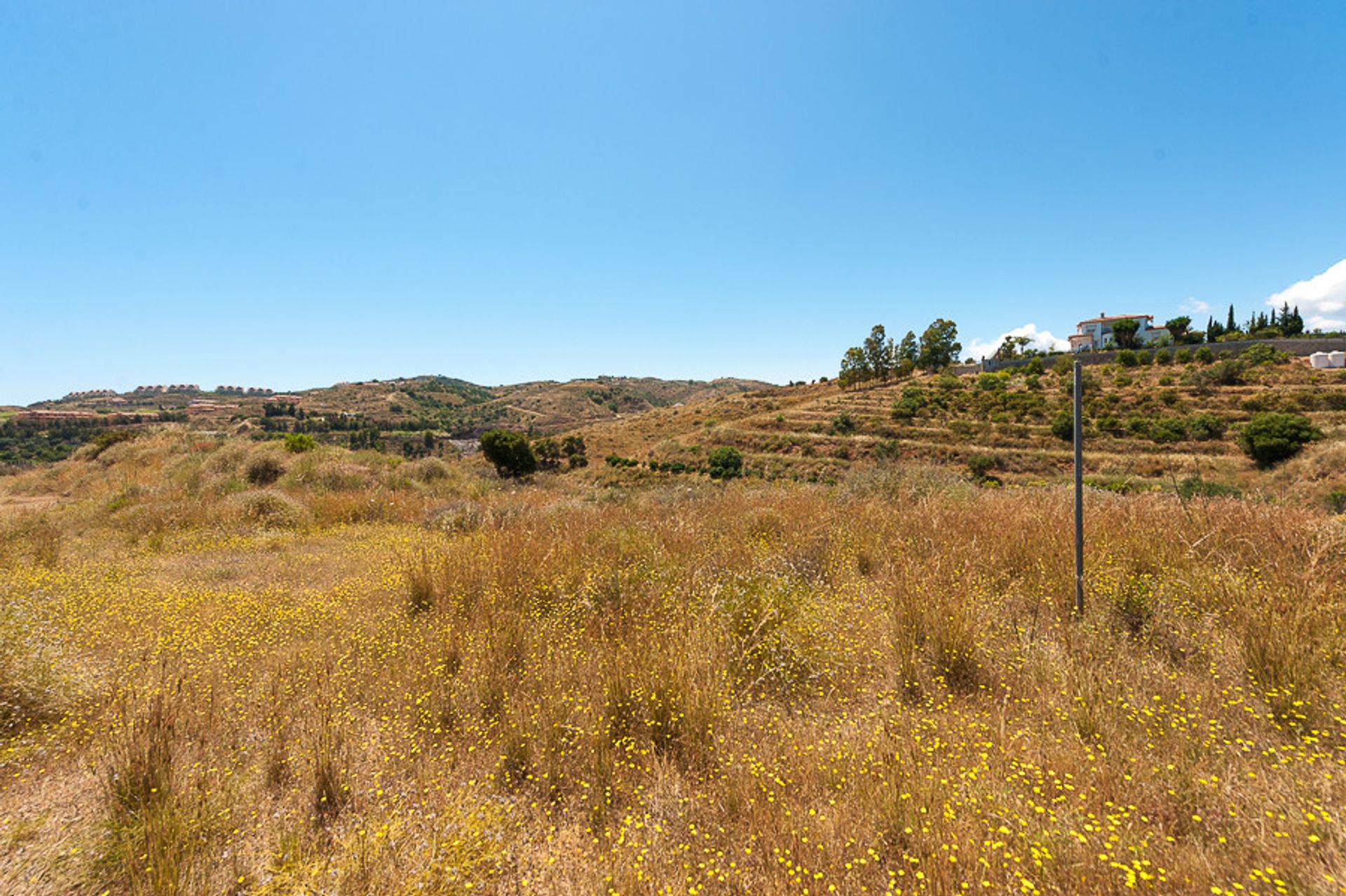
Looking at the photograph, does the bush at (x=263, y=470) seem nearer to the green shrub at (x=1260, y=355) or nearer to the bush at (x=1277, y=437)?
the bush at (x=1277, y=437)

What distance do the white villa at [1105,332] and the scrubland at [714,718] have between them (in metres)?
81.1

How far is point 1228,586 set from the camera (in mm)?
3518

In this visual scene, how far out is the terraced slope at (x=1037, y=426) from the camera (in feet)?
103

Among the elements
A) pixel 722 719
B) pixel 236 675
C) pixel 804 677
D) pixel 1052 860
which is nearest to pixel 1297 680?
pixel 1052 860

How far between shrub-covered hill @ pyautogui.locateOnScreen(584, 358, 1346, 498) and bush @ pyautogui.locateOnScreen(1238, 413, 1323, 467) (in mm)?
577

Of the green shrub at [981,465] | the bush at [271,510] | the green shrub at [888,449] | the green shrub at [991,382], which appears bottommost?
the green shrub at [981,465]

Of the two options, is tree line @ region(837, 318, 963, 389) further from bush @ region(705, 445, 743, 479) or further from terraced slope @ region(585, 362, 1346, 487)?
bush @ region(705, 445, 743, 479)

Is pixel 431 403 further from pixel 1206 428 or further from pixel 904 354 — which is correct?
pixel 1206 428

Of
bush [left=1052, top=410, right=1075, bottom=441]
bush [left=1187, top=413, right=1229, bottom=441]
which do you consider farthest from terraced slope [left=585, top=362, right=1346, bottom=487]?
bush [left=1052, top=410, right=1075, bottom=441]

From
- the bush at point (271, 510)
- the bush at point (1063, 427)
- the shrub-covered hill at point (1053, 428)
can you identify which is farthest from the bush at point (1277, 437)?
the bush at point (271, 510)

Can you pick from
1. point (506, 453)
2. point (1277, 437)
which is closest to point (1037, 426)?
point (1277, 437)

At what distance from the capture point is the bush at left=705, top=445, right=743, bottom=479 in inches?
1523

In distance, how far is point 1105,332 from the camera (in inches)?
2886

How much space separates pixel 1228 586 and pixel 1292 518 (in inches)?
94.2
